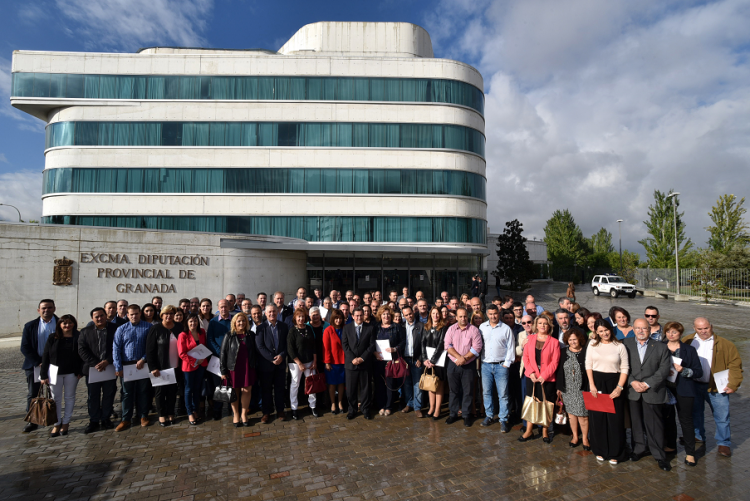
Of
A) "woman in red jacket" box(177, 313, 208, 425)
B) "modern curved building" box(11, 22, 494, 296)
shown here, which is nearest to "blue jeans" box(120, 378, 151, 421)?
"woman in red jacket" box(177, 313, 208, 425)

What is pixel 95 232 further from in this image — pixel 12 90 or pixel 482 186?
pixel 482 186

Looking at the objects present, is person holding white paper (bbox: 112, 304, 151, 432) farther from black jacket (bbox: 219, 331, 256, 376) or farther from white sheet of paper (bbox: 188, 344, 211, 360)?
black jacket (bbox: 219, 331, 256, 376)

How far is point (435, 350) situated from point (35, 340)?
6.15 m

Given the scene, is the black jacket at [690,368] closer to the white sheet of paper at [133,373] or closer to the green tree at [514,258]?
the white sheet of paper at [133,373]

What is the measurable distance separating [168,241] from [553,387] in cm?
1468

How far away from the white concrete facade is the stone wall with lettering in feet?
24.6

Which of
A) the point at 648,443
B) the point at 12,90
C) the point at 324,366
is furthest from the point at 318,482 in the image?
the point at 12,90

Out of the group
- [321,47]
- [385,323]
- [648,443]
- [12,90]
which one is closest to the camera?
[648,443]

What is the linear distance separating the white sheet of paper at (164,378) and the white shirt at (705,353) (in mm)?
7433

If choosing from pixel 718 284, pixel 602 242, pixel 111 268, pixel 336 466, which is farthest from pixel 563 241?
pixel 336 466

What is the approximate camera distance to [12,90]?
2291cm

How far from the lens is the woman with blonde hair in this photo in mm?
6172

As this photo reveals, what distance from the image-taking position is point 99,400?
238 inches

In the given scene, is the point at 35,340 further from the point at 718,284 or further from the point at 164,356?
the point at 718,284
